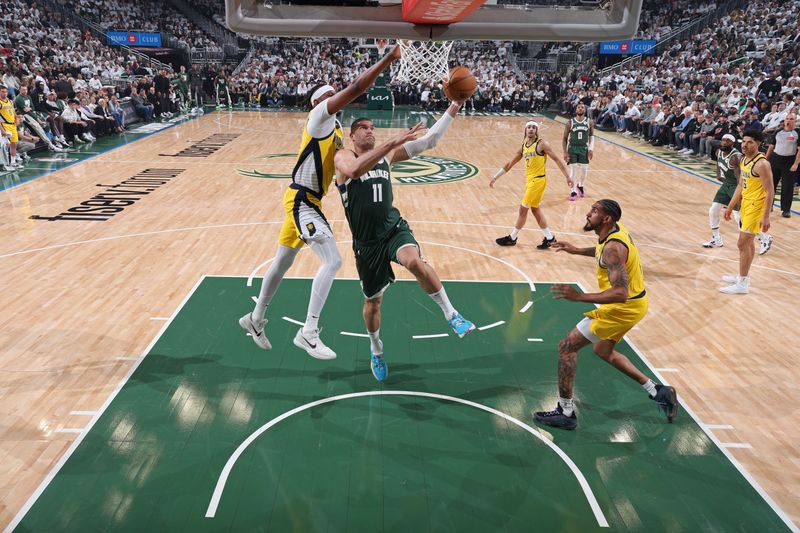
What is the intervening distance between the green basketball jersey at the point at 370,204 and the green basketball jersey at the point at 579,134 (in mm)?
7468

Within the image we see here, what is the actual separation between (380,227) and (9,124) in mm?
11705

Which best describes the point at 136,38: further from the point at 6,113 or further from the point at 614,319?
the point at 614,319

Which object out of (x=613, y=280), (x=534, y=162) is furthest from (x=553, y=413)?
(x=534, y=162)

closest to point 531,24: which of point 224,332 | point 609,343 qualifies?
point 609,343

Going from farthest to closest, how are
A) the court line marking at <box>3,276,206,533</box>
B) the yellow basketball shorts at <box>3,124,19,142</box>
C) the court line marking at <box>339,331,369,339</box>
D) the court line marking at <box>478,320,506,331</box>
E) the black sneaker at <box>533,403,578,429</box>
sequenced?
the yellow basketball shorts at <box>3,124,19,142</box>, the court line marking at <box>478,320,506,331</box>, the court line marking at <box>339,331,369,339</box>, the black sneaker at <box>533,403,578,429</box>, the court line marking at <box>3,276,206,533</box>

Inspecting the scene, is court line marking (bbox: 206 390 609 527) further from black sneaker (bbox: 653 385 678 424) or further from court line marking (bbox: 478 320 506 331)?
court line marking (bbox: 478 320 506 331)

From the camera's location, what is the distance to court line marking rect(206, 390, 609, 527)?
12.2ft

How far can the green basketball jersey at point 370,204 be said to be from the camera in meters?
4.73

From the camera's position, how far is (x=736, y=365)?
219 inches

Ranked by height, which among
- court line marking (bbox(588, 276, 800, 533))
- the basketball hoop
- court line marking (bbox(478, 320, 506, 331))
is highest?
the basketball hoop

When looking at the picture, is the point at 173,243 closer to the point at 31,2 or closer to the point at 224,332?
the point at 224,332

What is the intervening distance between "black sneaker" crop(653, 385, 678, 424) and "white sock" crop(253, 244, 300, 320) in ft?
9.98

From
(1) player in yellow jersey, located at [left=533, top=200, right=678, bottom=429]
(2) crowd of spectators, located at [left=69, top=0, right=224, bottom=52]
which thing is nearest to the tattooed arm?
(1) player in yellow jersey, located at [left=533, top=200, right=678, bottom=429]

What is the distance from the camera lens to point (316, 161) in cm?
482
